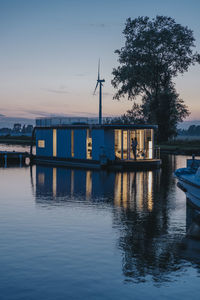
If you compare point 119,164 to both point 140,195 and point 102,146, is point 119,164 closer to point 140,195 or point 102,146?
point 102,146

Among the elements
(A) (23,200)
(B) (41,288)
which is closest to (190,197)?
(A) (23,200)

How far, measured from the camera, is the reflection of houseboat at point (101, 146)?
136 ft

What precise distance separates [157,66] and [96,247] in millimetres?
60409

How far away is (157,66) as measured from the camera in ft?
231

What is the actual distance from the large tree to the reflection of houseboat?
25464 mm

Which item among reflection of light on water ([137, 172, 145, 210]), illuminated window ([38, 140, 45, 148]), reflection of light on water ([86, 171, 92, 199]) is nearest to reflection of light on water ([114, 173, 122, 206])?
reflection of light on water ([137, 172, 145, 210])

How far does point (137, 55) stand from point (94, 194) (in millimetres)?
49072

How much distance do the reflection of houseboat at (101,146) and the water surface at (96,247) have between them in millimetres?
17593

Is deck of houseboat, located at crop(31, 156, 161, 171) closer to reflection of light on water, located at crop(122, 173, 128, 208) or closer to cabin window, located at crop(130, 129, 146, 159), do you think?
cabin window, located at crop(130, 129, 146, 159)

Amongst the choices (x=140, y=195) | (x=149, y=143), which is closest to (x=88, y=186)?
(x=140, y=195)

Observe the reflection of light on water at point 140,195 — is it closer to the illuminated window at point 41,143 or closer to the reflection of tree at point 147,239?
the reflection of tree at point 147,239

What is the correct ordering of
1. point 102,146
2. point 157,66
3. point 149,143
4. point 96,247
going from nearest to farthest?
point 96,247 < point 102,146 < point 149,143 < point 157,66

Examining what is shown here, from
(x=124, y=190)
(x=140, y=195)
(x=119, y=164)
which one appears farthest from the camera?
(x=119, y=164)

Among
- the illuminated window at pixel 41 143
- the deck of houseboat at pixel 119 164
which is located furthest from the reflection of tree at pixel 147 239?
the illuminated window at pixel 41 143
